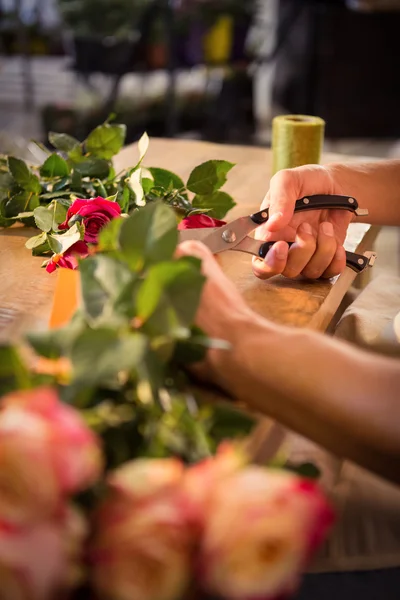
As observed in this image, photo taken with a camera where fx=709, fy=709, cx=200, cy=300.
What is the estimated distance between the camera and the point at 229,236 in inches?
41.6

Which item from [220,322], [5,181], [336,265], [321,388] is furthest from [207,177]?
[321,388]

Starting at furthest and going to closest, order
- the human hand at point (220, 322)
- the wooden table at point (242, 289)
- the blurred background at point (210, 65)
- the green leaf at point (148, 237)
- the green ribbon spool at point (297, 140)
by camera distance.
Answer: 1. the blurred background at point (210, 65)
2. the green ribbon spool at point (297, 140)
3. the wooden table at point (242, 289)
4. the human hand at point (220, 322)
5. the green leaf at point (148, 237)

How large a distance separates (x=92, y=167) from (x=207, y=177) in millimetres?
223

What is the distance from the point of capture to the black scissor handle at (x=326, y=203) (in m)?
1.10

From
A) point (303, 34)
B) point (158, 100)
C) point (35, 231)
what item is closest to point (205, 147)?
point (35, 231)

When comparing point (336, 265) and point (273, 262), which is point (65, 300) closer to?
point (273, 262)

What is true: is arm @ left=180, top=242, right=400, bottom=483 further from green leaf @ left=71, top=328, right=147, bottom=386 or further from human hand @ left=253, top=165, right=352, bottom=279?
human hand @ left=253, top=165, right=352, bottom=279

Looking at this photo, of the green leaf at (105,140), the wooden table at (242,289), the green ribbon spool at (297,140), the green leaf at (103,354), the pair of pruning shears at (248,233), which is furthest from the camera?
the green ribbon spool at (297,140)

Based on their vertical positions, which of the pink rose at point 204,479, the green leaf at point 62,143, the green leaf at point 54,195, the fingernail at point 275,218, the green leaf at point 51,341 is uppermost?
the green leaf at point 51,341

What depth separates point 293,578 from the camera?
0.40 m

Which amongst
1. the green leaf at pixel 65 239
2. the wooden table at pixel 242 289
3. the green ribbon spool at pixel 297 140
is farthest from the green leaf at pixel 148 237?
the green ribbon spool at pixel 297 140

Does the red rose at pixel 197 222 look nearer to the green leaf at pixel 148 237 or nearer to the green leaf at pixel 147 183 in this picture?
the green leaf at pixel 147 183

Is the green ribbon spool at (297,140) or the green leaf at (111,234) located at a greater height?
the green leaf at (111,234)

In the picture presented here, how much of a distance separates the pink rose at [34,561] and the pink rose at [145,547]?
2 centimetres
